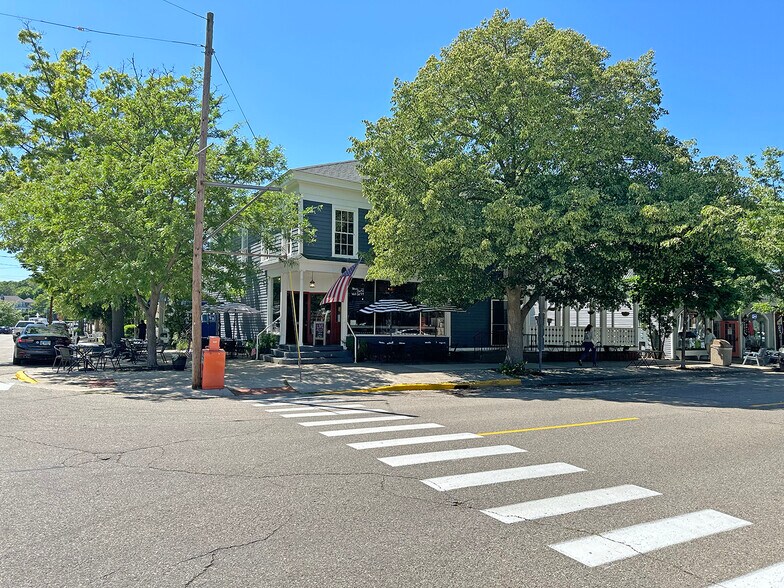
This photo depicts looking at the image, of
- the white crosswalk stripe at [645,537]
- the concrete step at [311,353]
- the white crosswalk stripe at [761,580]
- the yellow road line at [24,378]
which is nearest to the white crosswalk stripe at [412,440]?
the white crosswalk stripe at [645,537]

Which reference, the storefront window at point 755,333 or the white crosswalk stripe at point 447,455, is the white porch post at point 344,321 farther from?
the storefront window at point 755,333

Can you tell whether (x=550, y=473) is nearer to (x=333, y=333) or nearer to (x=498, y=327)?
(x=333, y=333)

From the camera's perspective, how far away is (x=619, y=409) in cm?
1164

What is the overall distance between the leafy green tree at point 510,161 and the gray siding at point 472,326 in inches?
263

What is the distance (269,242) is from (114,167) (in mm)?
5299

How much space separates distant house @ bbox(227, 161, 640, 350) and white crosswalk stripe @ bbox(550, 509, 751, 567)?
16623 millimetres

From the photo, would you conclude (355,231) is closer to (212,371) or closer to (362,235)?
(362,235)

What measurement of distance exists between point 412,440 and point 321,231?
49.6ft

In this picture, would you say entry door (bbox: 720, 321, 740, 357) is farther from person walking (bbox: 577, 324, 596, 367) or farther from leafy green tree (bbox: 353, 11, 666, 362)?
leafy green tree (bbox: 353, 11, 666, 362)

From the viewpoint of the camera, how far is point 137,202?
1642 cm

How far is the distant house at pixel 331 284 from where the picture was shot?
2181cm


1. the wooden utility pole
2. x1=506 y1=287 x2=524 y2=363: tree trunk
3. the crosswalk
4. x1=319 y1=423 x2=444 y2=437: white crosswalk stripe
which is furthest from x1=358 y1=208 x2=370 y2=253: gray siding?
x1=319 y1=423 x2=444 y2=437: white crosswalk stripe

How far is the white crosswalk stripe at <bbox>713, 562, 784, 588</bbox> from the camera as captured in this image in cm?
373

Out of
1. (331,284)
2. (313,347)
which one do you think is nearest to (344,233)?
(331,284)
